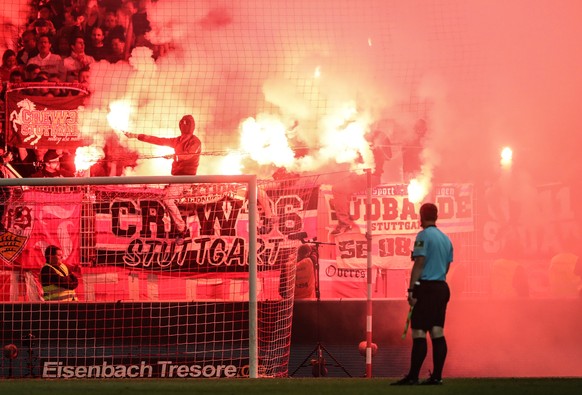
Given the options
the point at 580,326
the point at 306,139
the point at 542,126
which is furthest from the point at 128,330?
the point at 542,126

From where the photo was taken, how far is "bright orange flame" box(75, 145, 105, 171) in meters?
17.7

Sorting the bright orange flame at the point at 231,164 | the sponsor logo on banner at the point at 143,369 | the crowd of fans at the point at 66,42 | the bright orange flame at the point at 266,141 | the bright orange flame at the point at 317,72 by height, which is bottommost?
the sponsor logo on banner at the point at 143,369

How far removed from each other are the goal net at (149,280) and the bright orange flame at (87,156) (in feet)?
10.6

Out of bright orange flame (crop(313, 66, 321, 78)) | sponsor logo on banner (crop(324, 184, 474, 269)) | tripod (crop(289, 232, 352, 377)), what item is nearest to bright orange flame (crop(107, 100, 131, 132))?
bright orange flame (crop(313, 66, 321, 78))

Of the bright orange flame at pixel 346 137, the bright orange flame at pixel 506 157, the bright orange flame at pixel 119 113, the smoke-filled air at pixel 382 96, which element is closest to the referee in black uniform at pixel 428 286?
the smoke-filled air at pixel 382 96

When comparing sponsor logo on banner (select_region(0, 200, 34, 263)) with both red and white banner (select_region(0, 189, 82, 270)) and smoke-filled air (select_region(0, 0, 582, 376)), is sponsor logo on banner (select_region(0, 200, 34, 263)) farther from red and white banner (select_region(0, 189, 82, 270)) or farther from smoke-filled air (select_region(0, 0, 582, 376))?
smoke-filled air (select_region(0, 0, 582, 376))

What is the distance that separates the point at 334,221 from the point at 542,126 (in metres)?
4.22

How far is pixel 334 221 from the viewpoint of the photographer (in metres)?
15.3

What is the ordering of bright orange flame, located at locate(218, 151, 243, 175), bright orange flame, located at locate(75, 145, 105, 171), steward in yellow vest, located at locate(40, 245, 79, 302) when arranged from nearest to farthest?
steward in yellow vest, located at locate(40, 245, 79, 302), bright orange flame, located at locate(75, 145, 105, 171), bright orange flame, located at locate(218, 151, 243, 175)

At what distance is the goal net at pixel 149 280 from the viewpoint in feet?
39.8

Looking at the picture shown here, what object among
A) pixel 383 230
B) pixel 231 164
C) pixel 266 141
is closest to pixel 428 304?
pixel 383 230

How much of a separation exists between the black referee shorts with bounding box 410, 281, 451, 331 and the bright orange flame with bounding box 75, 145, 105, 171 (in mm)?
10604

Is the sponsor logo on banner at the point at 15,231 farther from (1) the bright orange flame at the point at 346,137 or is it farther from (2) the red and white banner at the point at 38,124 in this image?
(1) the bright orange flame at the point at 346,137

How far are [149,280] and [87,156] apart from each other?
4933mm
